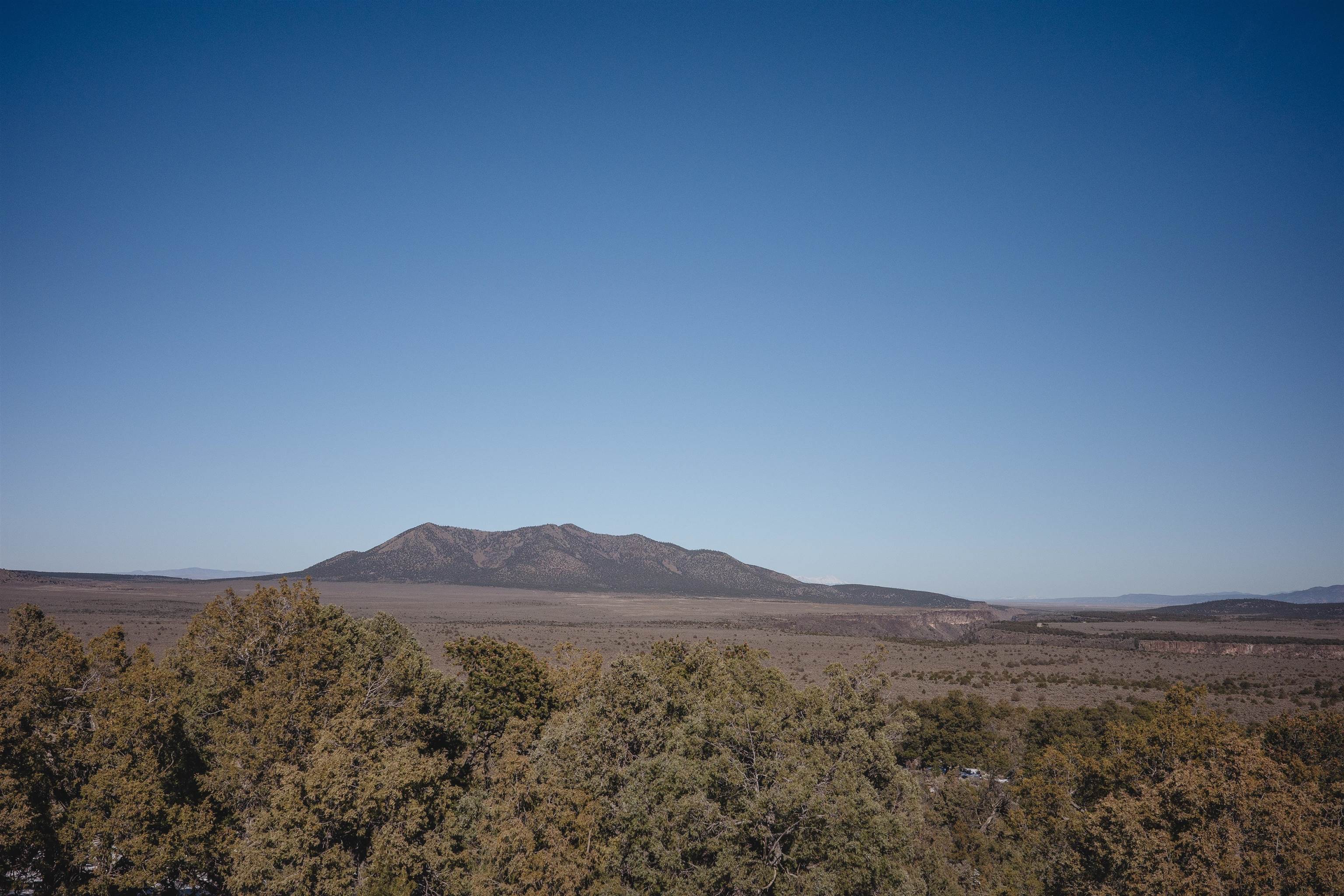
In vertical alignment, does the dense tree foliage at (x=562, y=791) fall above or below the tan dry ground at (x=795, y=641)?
above

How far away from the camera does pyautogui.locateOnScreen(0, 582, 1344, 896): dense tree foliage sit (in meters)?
15.5

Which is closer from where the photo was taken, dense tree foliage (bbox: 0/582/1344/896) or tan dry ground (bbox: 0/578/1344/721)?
dense tree foliage (bbox: 0/582/1344/896)

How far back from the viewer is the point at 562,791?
1614 centimetres

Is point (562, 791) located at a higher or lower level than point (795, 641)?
higher

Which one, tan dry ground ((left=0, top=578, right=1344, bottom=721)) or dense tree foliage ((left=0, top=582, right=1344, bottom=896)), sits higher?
dense tree foliage ((left=0, top=582, right=1344, bottom=896))

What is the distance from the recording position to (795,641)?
4087 inches

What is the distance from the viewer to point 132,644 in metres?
72.3

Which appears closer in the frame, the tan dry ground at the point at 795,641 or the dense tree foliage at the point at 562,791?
the dense tree foliage at the point at 562,791

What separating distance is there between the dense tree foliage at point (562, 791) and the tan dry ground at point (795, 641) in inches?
1164

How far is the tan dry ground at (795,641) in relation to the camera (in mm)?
66500

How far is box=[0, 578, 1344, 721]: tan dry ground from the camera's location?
66500 millimetres

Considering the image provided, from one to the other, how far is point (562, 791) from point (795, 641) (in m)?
92.5

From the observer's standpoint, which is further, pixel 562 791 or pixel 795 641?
pixel 795 641

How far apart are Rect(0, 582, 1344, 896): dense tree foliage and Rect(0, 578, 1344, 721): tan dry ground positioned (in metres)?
29.6
